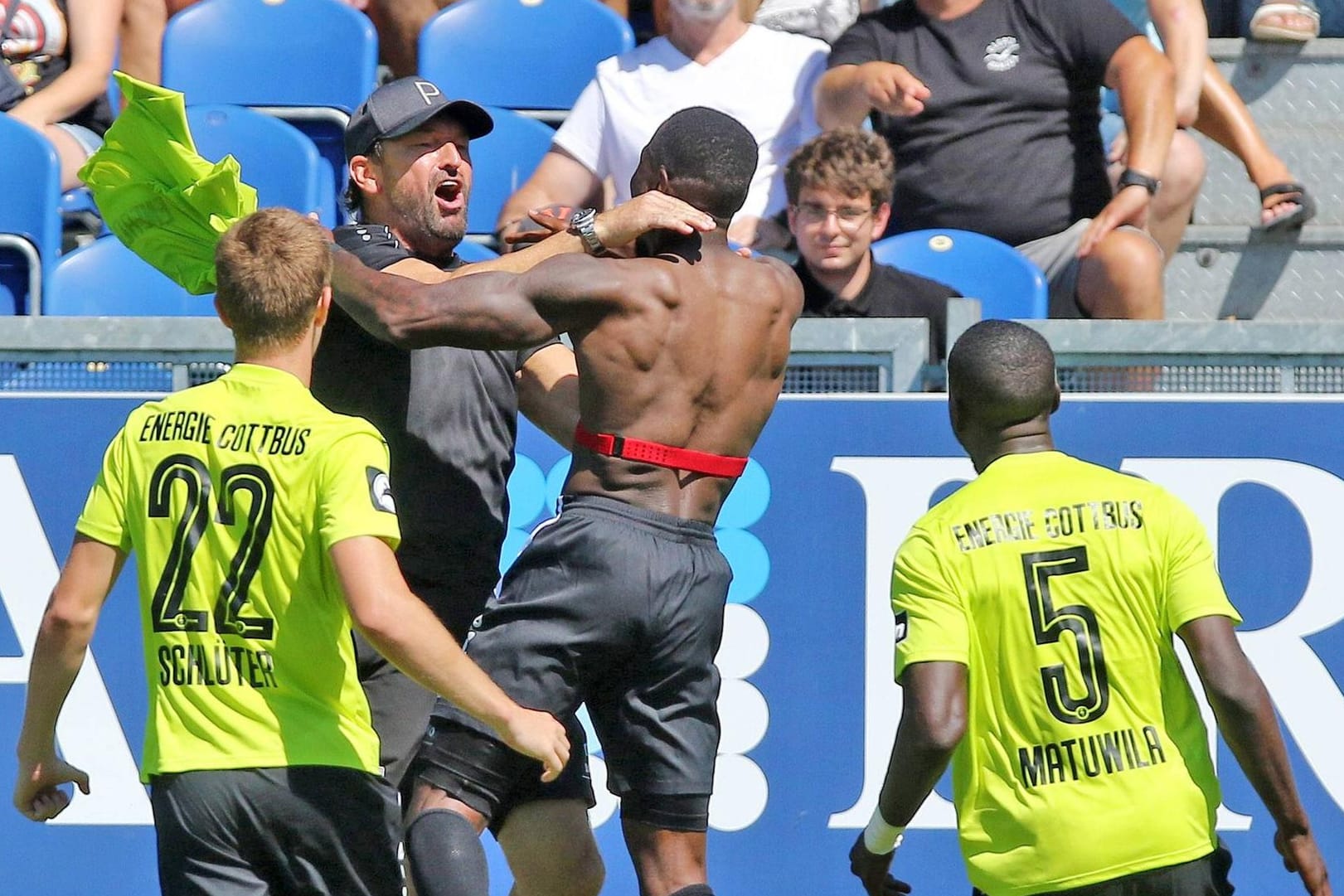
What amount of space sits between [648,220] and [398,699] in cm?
121

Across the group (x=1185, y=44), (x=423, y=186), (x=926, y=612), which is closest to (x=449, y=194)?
(x=423, y=186)

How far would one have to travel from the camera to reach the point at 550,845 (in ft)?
12.9

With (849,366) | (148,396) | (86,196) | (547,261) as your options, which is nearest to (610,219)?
(547,261)

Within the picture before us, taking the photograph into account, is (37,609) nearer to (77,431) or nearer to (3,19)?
(77,431)

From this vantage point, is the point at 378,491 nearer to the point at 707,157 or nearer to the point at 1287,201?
the point at 707,157

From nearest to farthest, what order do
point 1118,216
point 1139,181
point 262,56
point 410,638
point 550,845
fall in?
point 410,638 < point 550,845 < point 1118,216 < point 1139,181 < point 262,56

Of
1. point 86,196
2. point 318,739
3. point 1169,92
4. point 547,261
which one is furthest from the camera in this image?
point 86,196

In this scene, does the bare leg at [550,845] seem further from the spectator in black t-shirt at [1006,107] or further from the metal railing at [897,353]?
the spectator in black t-shirt at [1006,107]

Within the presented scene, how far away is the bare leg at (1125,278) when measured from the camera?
17.8ft

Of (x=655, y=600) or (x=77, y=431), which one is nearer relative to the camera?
(x=655, y=600)

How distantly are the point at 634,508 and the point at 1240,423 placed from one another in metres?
1.84

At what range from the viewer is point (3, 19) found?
676cm

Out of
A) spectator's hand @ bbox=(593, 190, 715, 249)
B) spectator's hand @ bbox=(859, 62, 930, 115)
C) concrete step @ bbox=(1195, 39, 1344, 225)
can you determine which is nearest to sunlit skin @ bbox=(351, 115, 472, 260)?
spectator's hand @ bbox=(593, 190, 715, 249)

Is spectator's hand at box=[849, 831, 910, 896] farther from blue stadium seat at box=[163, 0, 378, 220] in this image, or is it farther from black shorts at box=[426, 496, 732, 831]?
blue stadium seat at box=[163, 0, 378, 220]
